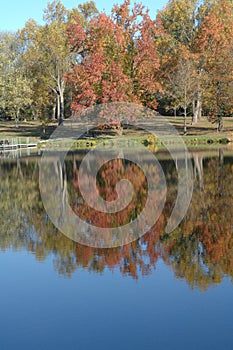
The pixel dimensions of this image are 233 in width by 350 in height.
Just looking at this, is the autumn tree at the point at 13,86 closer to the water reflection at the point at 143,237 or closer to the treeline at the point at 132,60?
the treeline at the point at 132,60

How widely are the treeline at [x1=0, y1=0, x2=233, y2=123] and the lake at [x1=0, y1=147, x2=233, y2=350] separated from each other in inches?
1524

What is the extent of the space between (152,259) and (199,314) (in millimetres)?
3428

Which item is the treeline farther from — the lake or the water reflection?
the lake

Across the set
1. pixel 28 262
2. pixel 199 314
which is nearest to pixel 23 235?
pixel 28 262

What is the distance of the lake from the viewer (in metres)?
8.24

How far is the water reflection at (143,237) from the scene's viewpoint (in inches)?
462

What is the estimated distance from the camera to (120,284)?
34.8 ft

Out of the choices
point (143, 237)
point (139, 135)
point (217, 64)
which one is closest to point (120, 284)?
point (143, 237)

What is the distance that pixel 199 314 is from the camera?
29.4ft

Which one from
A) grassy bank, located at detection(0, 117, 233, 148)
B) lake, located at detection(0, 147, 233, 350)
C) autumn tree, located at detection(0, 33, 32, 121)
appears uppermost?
autumn tree, located at detection(0, 33, 32, 121)

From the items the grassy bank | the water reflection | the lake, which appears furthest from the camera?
the grassy bank

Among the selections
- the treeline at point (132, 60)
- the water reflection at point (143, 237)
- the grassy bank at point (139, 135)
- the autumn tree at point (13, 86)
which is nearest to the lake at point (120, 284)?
the water reflection at point (143, 237)

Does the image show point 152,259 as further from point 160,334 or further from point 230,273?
point 160,334

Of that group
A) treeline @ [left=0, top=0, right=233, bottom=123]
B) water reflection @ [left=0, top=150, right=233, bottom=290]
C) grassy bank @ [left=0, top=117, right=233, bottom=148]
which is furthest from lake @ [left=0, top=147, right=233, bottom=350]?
treeline @ [left=0, top=0, right=233, bottom=123]
